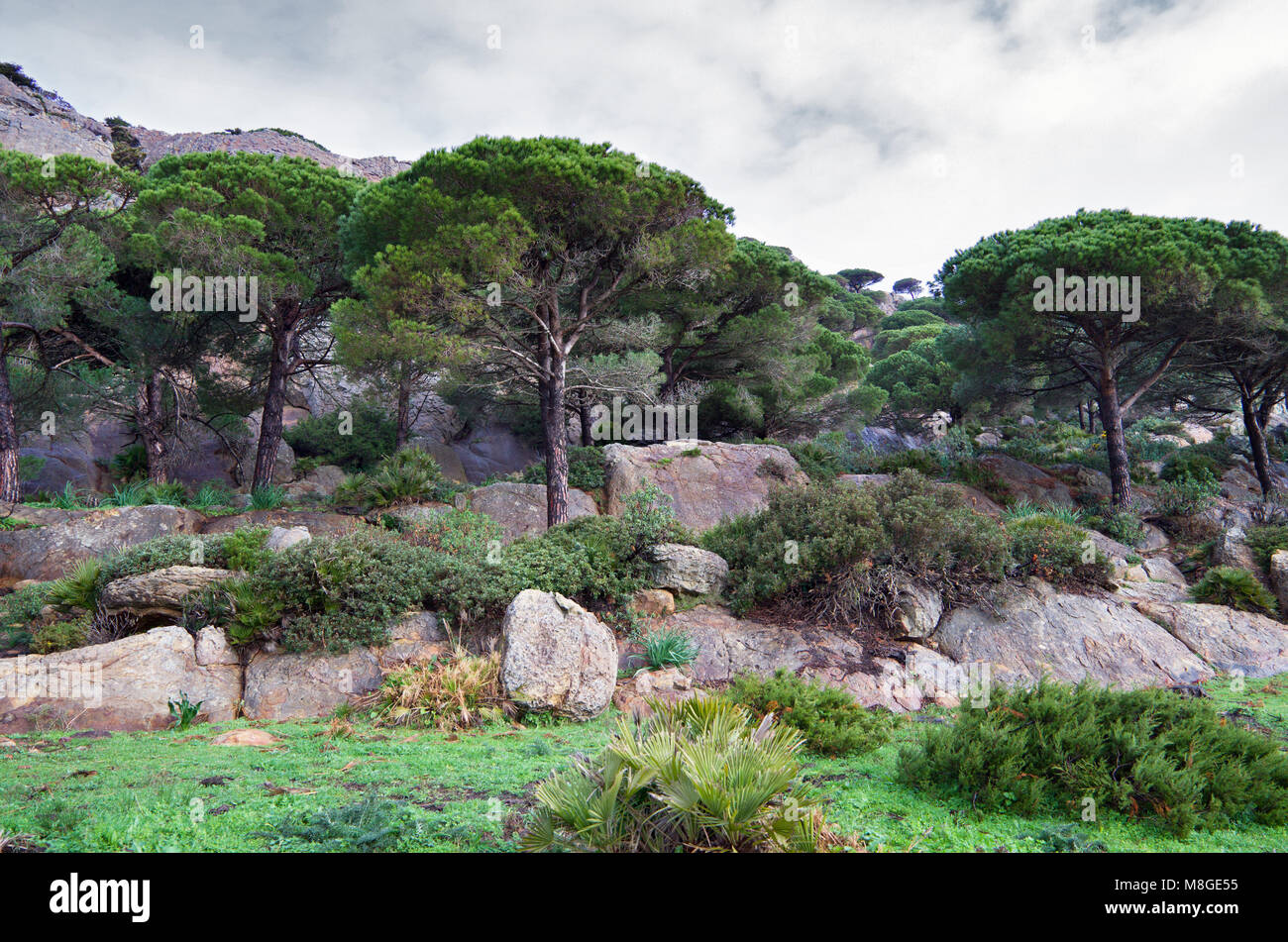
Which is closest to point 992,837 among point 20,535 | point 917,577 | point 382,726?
point 382,726

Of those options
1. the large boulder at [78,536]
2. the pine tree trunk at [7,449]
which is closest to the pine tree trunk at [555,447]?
the large boulder at [78,536]

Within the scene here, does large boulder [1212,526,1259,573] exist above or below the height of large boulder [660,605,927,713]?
above

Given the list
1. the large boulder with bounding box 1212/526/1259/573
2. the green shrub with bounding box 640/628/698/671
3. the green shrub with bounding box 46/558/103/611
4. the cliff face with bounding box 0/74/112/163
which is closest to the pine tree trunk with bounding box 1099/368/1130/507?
the large boulder with bounding box 1212/526/1259/573

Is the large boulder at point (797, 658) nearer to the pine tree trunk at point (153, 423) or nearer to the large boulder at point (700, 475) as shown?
the large boulder at point (700, 475)

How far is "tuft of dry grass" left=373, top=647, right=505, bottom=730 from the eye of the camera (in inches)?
289

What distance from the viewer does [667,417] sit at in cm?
2138

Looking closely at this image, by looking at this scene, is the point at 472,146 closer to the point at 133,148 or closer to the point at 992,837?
the point at 992,837

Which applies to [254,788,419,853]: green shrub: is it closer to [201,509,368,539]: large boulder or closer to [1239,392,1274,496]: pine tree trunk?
[201,509,368,539]: large boulder

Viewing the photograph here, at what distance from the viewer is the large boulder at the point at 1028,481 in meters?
19.8

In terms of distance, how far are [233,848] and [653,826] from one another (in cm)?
233

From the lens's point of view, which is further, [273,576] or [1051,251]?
[1051,251]

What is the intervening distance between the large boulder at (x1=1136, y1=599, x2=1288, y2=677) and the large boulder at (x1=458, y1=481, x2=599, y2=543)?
1105cm

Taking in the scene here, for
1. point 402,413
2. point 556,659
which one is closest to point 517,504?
point 556,659

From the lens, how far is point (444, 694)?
752cm
